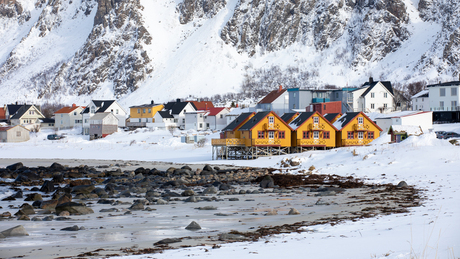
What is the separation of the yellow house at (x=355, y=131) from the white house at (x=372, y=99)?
28649 mm

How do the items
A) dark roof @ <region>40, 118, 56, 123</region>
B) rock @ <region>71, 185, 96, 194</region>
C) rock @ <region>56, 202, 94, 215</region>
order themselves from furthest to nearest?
dark roof @ <region>40, 118, 56, 123</region>, rock @ <region>71, 185, 96, 194</region>, rock @ <region>56, 202, 94, 215</region>

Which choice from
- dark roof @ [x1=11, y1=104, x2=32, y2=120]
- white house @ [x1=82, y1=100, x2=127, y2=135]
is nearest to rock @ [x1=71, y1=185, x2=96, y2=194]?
white house @ [x1=82, y1=100, x2=127, y2=135]

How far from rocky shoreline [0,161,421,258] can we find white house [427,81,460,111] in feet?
174

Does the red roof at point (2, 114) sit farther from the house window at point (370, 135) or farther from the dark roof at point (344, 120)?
the house window at point (370, 135)

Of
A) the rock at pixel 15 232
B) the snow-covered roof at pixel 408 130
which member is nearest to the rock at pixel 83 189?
the rock at pixel 15 232

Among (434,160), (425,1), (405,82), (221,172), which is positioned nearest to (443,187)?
(434,160)

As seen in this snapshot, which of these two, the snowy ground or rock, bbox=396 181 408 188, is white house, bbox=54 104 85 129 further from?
rock, bbox=396 181 408 188

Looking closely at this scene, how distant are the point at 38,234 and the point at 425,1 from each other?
161154mm

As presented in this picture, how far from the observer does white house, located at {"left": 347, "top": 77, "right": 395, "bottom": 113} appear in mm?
87562

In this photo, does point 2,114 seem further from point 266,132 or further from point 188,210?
point 188,210

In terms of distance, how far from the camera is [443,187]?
2233 centimetres

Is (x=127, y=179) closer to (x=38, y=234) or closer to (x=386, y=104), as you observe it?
(x=38, y=234)

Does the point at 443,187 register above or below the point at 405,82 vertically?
below

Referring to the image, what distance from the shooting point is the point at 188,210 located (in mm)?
21156
